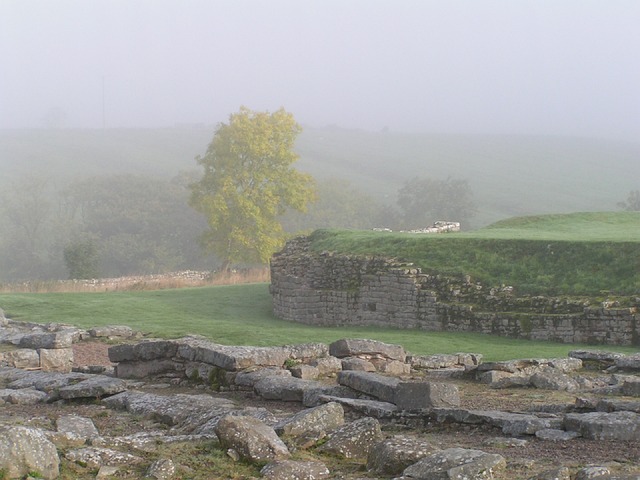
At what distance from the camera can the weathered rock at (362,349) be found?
15484mm

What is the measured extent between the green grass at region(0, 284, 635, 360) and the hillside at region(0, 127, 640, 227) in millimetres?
62423

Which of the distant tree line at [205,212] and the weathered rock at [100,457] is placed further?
the distant tree line at [205,212]

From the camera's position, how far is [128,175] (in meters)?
97.4

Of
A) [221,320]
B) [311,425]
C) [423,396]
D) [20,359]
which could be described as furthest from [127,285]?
[311,425]

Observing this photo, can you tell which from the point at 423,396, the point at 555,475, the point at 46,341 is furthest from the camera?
the point at 46,341

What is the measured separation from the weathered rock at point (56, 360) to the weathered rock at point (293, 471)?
9985 mm

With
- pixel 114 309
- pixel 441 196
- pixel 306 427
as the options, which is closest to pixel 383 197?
pixel 441 196

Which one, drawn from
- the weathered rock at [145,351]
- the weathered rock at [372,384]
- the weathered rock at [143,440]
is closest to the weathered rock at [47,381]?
the weathered rock at [145,351]

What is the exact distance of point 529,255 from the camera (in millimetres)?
25109

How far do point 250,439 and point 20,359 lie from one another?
9.83 m

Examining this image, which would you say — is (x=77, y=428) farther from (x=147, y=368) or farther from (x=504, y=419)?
(x=147, y=368)

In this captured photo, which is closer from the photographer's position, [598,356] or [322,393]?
[322,393]

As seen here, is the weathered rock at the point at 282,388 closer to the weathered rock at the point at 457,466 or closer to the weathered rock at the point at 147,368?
the weathered rock at the point at 147,368

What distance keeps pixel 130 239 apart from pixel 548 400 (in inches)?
2725
